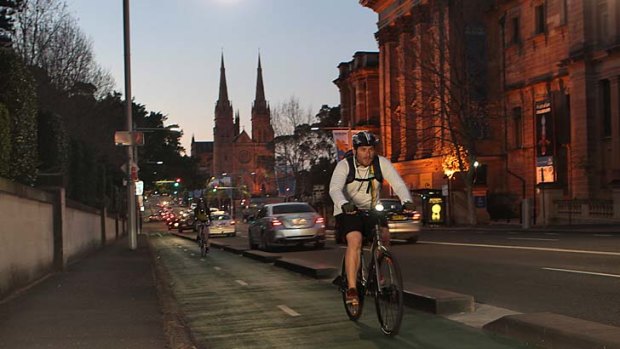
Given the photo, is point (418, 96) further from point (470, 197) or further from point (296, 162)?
point (296, 162)

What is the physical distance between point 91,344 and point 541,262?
10128mm

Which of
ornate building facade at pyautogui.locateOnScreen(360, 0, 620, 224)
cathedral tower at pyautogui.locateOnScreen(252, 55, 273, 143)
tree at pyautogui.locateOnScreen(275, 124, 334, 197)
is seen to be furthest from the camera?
cathedral tower at pyautogui.locateOnScreen(252, 55, 273, 143)

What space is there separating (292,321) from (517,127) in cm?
4482

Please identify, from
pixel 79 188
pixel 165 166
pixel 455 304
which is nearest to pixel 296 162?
pixel 165 166

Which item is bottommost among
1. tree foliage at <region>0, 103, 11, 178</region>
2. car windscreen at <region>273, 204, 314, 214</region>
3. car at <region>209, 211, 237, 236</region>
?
car at <region>209, 211, 237, 236</region>

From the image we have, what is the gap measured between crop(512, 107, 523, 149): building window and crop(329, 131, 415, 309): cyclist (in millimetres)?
44234

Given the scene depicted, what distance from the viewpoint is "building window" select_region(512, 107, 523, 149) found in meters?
49.6

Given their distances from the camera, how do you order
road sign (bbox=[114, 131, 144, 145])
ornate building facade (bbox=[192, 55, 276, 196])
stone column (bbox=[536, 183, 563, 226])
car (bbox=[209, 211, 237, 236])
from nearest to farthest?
road sign (bbox=[114, 131, 144, 145]) → stone column (bbox=[536, 183, 563, 226]) → car (bbox=[209, 211, 237, 236]) → ornate building facade (bbox=[192, 55, 276, 196])

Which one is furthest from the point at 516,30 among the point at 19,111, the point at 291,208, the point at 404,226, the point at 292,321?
the point at 292,321

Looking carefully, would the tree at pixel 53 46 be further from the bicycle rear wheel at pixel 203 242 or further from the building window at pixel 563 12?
the building window at pixel 563 12

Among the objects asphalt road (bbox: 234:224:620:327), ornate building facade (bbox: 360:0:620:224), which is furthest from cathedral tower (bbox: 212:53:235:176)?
asphalt road (bbox: 234:224:620:327)

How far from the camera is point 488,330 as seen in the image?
24.1 feet

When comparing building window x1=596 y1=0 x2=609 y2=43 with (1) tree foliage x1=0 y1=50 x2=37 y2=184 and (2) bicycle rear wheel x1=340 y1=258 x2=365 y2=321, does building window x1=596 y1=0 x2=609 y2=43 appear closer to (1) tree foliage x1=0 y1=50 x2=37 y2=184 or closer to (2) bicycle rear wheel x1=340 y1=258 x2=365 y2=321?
(1) tree foliage x1=0 y1=50 x2=37 y2=184

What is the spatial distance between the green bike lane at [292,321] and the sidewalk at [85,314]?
605 millimetres
